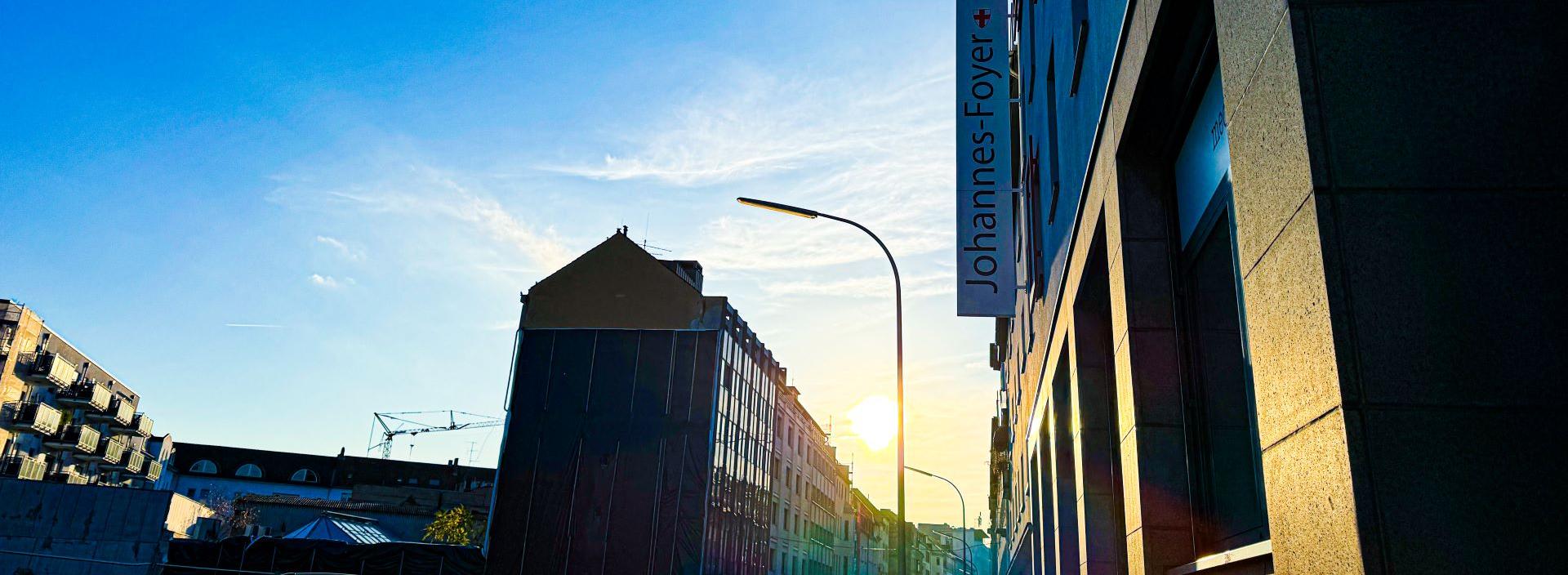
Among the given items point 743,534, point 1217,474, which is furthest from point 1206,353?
point 743,534

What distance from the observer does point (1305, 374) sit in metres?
3.04

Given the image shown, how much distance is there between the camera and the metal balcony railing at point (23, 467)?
61250 mm

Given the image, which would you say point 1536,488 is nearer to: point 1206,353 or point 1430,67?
point 1430,67

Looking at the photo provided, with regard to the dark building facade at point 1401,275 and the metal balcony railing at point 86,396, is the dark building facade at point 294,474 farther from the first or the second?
the dark building facade at point 1401,275

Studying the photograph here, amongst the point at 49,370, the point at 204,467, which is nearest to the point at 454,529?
the point at 49,370

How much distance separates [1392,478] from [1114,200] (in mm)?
4259

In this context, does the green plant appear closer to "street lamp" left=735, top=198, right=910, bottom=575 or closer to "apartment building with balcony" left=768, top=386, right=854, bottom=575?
"apartment building with balcony" left=768, top=386, right=854, bottom=575

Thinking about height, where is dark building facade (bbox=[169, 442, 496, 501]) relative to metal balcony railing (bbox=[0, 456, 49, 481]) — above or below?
above

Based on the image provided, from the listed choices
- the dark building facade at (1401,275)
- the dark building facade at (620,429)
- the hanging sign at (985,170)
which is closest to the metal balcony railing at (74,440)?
the dark building facade at (620,429)

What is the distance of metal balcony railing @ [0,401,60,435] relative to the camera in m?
62.6

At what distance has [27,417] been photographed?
63438mm

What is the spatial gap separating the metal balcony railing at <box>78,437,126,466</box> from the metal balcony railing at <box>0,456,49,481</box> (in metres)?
6.84

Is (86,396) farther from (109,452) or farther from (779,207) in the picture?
(779,207)

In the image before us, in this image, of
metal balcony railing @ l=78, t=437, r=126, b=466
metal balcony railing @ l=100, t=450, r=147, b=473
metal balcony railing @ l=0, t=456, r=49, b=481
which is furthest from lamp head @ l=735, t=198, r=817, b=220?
metal balcony railing @ l=100, t=450, r=147, b=473
